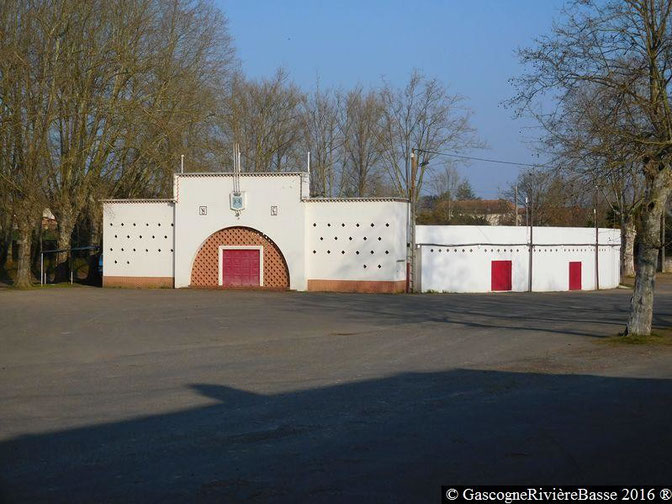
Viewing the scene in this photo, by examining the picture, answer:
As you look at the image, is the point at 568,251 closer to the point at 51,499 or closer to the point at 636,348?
the point at 636,348

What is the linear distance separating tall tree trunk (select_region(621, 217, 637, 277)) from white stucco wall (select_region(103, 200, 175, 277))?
1274 inches

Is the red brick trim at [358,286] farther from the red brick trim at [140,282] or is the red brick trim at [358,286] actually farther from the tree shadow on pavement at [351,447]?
the tree shadow on pavement at [351,447]

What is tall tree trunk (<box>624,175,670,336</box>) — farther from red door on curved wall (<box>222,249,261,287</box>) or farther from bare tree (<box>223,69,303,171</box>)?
bare tree (<box>223,69,303,171</box>)

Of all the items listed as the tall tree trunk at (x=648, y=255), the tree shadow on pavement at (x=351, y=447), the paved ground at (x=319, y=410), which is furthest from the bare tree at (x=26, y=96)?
the tree shadow on pavement at (x=351, y=447)

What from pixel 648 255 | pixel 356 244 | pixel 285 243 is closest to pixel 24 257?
pixel 285 243

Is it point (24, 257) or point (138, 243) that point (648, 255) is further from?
point (24, 257)

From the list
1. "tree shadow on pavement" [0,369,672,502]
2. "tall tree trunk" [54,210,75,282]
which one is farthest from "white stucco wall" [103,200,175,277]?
"tree shadow on pavement" [0,369,672,502]

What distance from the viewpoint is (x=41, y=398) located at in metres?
11.9

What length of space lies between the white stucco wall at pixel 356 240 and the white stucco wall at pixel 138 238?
7.74 m

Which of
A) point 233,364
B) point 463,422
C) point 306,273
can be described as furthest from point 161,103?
point 463,422

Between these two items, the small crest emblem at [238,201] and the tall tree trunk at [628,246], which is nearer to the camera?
the small crest emblem at [238,201]

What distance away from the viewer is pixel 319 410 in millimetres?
10594

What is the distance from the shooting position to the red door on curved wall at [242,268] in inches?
1652

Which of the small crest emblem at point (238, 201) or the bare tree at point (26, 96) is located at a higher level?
the bare tree at point (26, 96)
